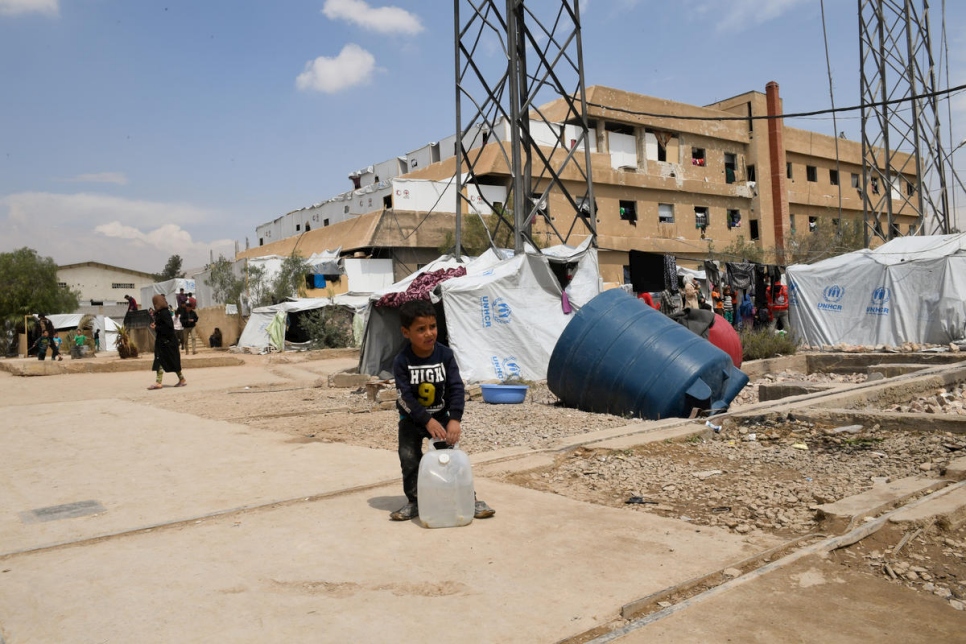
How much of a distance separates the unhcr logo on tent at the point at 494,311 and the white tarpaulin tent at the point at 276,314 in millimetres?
13868

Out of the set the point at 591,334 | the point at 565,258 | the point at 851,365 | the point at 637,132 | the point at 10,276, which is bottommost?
the point at 851,365

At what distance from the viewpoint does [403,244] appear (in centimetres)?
3231

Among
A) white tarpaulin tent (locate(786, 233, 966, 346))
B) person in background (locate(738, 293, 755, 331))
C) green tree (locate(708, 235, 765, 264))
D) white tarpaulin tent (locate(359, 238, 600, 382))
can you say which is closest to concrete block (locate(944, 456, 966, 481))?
white tarpaulin tent (locate(359, 238, 600, 382))

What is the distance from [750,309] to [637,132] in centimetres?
2222

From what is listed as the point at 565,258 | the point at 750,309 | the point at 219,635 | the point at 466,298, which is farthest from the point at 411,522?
the point at 750,309

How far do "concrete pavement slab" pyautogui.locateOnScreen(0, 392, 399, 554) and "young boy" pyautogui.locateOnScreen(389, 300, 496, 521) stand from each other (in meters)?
0.79

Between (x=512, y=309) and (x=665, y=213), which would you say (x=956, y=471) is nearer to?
(x=512, y=309)

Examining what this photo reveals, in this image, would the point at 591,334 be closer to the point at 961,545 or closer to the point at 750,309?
the point at 961,545

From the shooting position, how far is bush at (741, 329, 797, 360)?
A: 45.4ft

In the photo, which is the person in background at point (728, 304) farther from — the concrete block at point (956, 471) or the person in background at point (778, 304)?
the concrete block at point (956, 471)

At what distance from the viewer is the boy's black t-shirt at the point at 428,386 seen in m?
3.76

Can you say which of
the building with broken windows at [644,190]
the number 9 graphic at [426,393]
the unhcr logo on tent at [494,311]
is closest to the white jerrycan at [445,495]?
the number 9 graphic at [426,393]

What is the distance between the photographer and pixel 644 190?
37.6 m

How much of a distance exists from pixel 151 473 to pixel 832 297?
15.3 meters
